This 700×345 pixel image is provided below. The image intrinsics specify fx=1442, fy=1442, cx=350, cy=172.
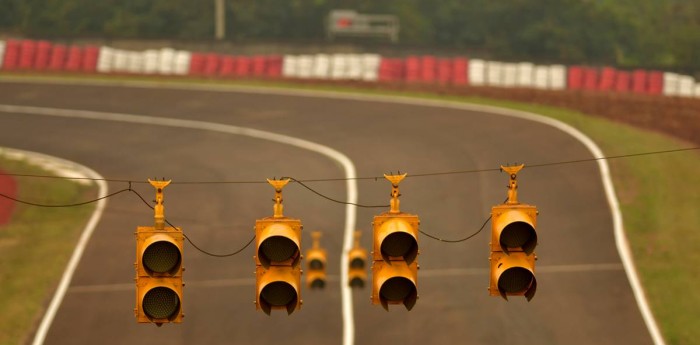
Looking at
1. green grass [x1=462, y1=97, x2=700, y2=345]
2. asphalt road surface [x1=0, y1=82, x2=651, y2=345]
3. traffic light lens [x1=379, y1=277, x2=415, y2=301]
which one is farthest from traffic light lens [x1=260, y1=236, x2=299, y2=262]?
green grass [x1=462, y1=97, x2=700, y2=345]

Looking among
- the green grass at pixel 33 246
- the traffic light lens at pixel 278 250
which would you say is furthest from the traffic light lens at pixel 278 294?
the green grass at pixel 33 246

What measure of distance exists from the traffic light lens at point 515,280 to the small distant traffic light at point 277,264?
2661 millimetres

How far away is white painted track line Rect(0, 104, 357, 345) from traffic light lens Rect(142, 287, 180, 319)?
18.3 metres

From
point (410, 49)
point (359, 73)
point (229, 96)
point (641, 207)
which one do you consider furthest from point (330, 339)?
point (410, 49)

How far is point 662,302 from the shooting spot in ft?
126

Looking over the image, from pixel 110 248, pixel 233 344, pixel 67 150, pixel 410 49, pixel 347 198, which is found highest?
pixel 410 49

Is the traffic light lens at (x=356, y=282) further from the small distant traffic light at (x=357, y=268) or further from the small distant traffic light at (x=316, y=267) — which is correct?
the small distant traffic light at (x=316, y=267)

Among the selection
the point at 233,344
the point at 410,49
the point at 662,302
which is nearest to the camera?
the point at 233,344

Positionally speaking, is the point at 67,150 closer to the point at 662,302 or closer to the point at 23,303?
the point at 23,303

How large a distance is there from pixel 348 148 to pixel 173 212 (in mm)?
9500

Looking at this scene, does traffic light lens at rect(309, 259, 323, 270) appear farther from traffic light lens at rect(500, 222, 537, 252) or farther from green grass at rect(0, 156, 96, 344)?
traffic light lens at rect(500, 222, 537, 252)

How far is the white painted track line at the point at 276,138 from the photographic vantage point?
39.1m

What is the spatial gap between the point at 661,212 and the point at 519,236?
27.8 metres

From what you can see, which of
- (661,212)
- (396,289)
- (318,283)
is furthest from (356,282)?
(396,289)
